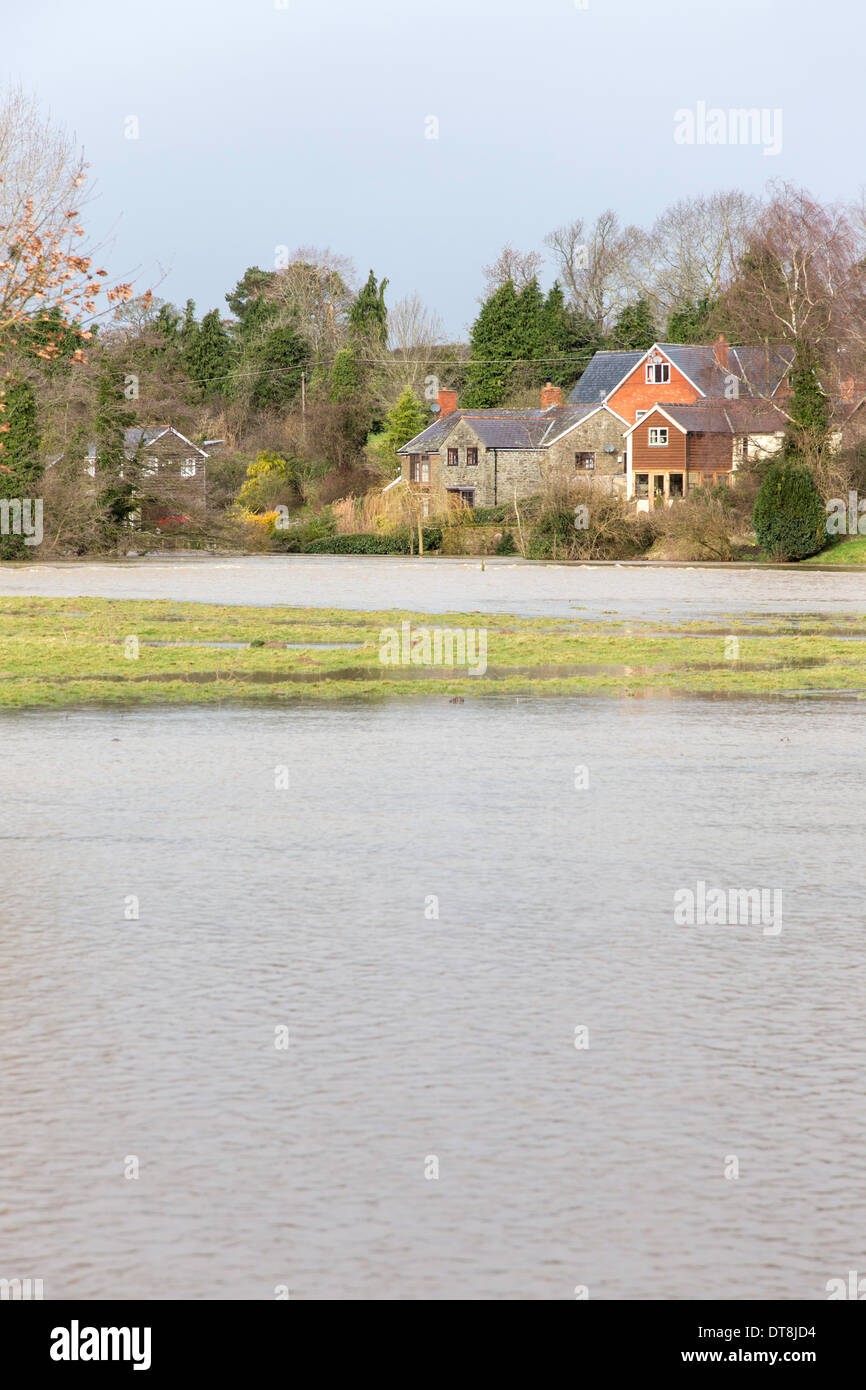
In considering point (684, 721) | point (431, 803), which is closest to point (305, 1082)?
point (431, 803)

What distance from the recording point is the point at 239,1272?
4.07 meters

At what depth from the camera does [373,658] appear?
69.4 feet

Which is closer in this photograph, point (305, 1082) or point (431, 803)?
point (305, 1082)

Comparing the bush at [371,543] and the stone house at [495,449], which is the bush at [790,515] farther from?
the stone house at [495,449]

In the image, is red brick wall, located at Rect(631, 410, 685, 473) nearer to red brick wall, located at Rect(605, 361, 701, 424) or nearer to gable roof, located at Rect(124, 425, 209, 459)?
red brick wall, located at Rect(605, 361, 701, 424)

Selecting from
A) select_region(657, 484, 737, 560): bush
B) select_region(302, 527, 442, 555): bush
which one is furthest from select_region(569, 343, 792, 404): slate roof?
select_region(302, 527, 442, 555): bush

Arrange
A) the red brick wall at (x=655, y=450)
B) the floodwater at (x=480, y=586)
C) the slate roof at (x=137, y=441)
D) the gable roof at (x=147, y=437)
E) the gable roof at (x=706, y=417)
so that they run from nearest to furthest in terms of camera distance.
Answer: the floodwater at (x=480, y=586), the slate roof at (x=137, y=441), the gable roof at (x=147, y=437), the gable roof at (x=706, y=417), the red brick wall at (x=655, y=450)

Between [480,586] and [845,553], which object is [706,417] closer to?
[845,553]

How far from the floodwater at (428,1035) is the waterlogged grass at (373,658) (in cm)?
566

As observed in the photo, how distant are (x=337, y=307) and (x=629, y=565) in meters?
71.3

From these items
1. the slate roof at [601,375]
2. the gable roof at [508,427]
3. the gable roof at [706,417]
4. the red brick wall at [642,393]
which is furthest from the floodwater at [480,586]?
the slate roof at [601,375]

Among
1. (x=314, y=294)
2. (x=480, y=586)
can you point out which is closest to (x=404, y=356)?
(x=314, y=294)

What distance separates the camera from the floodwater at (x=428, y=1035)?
4.26 metres
